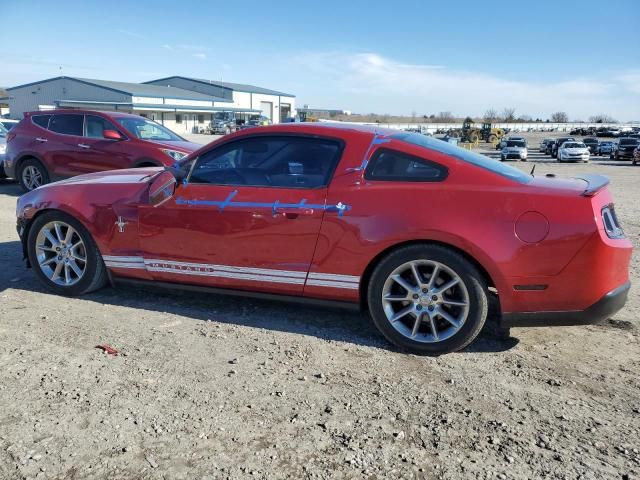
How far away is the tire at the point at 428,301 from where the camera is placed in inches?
141

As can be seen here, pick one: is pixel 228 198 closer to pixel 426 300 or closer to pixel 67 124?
pixel 426 300

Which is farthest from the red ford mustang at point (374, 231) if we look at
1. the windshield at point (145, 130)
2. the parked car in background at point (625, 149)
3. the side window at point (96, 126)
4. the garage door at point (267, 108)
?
the garage door at point (267, 108)

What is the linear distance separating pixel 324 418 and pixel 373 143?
1.98m

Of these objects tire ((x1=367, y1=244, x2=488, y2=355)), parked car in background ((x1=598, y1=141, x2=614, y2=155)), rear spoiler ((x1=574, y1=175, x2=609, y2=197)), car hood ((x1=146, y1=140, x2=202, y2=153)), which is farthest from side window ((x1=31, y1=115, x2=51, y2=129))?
parked car in background ((x1=598, y1=141, x2=614, y2=155))

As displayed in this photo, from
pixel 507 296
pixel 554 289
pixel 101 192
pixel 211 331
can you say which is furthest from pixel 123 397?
pixel 554 289

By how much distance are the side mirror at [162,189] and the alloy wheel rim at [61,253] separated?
889mm

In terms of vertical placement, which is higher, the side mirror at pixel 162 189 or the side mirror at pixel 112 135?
the side mirror at pixel 112 135

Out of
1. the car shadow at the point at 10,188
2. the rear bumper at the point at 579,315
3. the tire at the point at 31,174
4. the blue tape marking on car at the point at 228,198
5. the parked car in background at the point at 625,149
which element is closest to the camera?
the rear bumper at the point at 579,315

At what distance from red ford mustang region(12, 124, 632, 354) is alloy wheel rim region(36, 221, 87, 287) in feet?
0.34

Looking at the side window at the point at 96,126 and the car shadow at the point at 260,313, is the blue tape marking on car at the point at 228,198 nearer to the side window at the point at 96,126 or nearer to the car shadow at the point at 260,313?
the car shadow at the point at 260,313

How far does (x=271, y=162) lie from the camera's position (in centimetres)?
416

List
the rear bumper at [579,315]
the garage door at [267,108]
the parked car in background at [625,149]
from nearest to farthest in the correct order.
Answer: the rear bumper at [579,315] → the parked car in background at [625,149] → the garage door at [267,108]

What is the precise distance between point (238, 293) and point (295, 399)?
134 centimetres

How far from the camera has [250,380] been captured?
3.34 metres
